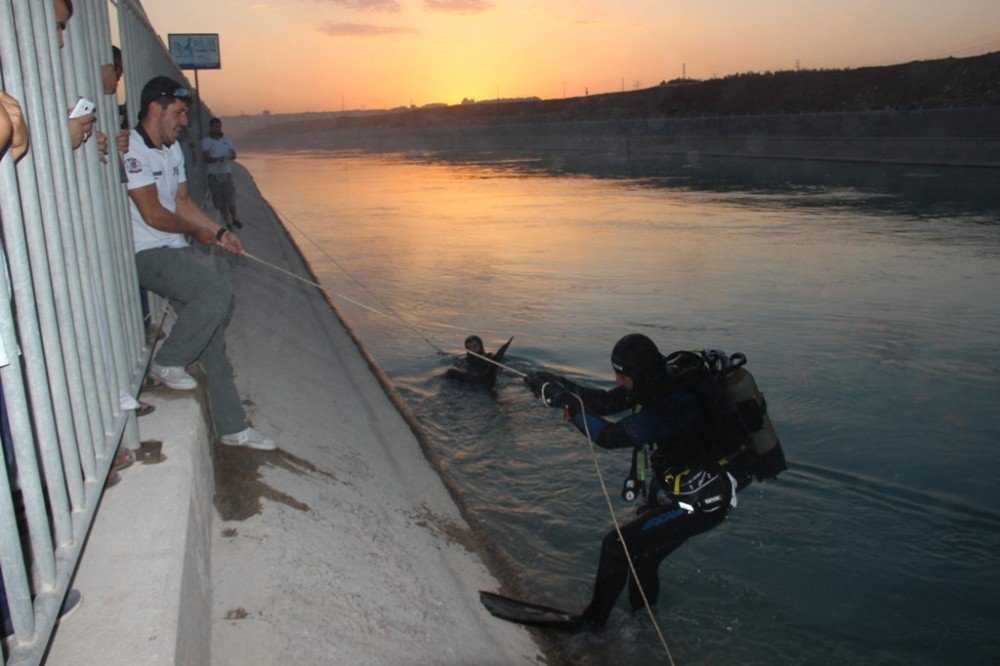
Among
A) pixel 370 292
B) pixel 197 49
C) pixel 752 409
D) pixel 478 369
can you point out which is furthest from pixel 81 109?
pixel 197 49

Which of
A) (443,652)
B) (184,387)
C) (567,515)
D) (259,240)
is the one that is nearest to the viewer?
(443,652)

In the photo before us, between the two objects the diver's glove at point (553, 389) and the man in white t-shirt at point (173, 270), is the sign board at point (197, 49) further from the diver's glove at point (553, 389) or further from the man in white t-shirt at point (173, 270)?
the diver's glove at point (553, 389)

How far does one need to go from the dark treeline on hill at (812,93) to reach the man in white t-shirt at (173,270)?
194 feet

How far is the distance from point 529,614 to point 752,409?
1.85 meters

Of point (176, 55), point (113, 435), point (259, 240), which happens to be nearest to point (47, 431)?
point (113, 435)

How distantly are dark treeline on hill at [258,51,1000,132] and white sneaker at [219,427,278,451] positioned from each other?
59244 millimetres

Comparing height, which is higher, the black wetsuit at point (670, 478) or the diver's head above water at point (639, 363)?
the diver's head above water at point (639, 363)

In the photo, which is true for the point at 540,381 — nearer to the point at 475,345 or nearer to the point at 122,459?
the point at 122,459

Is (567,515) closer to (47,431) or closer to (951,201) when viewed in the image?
(47,431)

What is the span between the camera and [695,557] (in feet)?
19.7

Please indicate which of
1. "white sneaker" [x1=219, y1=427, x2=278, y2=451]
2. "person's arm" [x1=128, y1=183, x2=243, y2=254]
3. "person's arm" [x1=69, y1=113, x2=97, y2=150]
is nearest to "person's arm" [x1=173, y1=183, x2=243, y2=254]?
"person's arm" [x1=128, y1=183, x2=243, y2=254]

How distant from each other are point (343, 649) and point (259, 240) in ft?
45.9

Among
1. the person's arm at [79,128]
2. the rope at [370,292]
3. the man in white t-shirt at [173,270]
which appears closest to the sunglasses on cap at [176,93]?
the man in white t-shirt at [173,270]

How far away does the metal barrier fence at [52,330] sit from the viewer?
2.14 m
